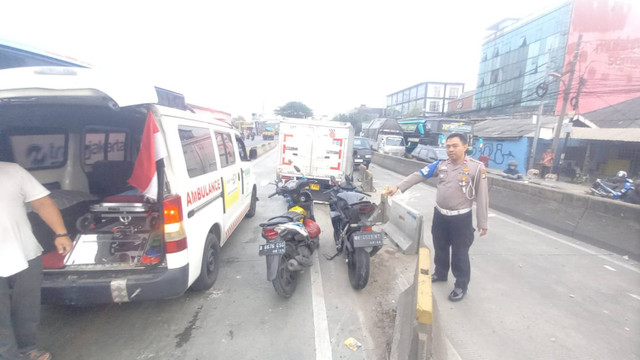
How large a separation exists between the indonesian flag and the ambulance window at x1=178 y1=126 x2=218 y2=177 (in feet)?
0.99

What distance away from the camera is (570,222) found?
5.44m

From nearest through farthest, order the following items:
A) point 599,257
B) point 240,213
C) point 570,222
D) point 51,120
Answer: point 51,120
point 599,257
point 240,213
point 570,222

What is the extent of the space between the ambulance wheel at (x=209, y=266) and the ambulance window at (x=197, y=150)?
0.81 metres

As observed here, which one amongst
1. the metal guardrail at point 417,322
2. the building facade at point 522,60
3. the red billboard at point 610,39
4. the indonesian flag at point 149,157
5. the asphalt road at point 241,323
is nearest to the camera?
the metal guardrail at point 417,322

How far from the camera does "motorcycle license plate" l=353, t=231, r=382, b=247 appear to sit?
3.32 meters

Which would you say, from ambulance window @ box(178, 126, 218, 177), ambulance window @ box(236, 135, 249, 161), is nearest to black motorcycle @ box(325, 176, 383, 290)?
ambulance window @ box(178, 126, 218, 177)

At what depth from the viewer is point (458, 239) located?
325cm

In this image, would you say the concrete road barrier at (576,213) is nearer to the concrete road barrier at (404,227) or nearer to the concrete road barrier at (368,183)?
the concrete road barrier at (404,227)

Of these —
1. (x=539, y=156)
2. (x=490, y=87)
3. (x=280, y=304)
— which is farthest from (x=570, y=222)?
(x=490, y=87)

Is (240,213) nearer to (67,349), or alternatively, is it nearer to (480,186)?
(67,349)

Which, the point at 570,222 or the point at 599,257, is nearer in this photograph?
the point at 599,257

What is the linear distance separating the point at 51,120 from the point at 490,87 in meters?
41.2

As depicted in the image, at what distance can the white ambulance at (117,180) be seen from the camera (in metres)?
2.12

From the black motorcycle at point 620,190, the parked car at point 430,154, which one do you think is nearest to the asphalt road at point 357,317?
the black motorcycle at point 620,190
